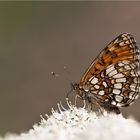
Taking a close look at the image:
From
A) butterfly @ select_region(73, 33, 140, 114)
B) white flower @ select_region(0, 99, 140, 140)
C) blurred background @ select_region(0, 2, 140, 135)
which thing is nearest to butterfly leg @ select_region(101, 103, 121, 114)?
butterfly @ select_region(73, 33, 140, 114)

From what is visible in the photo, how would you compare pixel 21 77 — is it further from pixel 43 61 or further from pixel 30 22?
pixel 30 22

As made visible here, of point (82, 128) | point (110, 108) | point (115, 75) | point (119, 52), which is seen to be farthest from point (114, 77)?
point (82, 128)

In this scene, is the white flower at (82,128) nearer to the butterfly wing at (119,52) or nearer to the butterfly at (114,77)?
the butterfly at (114,77)

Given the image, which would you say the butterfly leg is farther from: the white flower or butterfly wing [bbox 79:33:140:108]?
the white flower

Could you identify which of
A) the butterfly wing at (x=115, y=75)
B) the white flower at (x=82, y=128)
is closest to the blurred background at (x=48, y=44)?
the butterfly wing at (x=115, y=75)

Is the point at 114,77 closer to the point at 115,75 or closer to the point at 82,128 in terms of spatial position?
the point at 115,75

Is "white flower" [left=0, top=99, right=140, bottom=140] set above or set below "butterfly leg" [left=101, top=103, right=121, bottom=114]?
below
